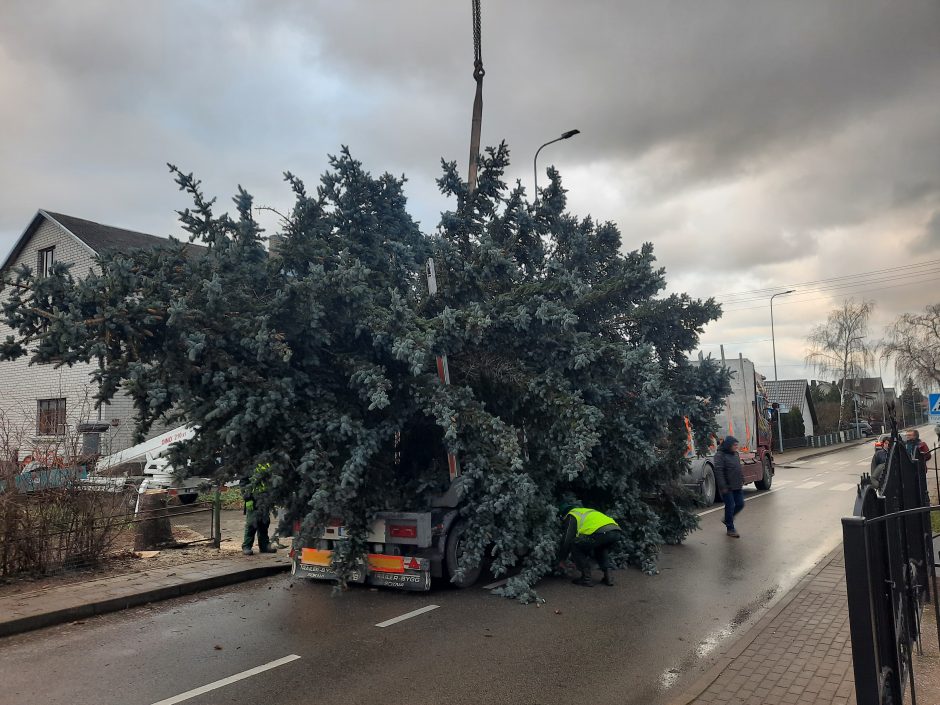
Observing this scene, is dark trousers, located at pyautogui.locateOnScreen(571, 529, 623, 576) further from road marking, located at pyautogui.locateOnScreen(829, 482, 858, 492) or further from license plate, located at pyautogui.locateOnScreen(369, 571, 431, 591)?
road marking, located at pyautogui.locateOnScreen(829, 482, 858, 492)

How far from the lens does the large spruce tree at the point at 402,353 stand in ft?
21.6

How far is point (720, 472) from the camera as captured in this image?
12125 mm

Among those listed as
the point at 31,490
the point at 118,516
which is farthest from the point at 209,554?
the point at 31,490

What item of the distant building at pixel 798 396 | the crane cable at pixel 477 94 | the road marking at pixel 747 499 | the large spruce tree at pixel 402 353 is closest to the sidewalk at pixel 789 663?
the large spruce tree at pixel 402 353

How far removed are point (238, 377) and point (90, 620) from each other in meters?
3.05

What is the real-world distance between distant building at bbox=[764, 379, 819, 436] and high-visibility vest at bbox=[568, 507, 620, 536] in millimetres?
56543

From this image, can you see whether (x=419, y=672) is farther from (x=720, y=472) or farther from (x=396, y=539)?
(x=720, y=472)

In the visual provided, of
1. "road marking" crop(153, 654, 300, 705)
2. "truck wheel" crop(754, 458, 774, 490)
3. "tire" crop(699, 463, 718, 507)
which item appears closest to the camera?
"road marking" crop(153, 654, 300, 705)

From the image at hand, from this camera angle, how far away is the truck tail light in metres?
7.71

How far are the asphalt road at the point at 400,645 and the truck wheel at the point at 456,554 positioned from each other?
0.19m

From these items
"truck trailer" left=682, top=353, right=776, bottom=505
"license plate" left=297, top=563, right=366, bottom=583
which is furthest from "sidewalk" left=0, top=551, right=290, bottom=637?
"truck trailer" left=682, top=353, right=776, bottom=505

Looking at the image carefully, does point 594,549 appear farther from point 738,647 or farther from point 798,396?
point 798,396

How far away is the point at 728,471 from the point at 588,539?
194 inches

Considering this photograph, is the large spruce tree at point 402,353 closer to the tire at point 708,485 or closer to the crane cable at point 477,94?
the crane cable at point 477,94
